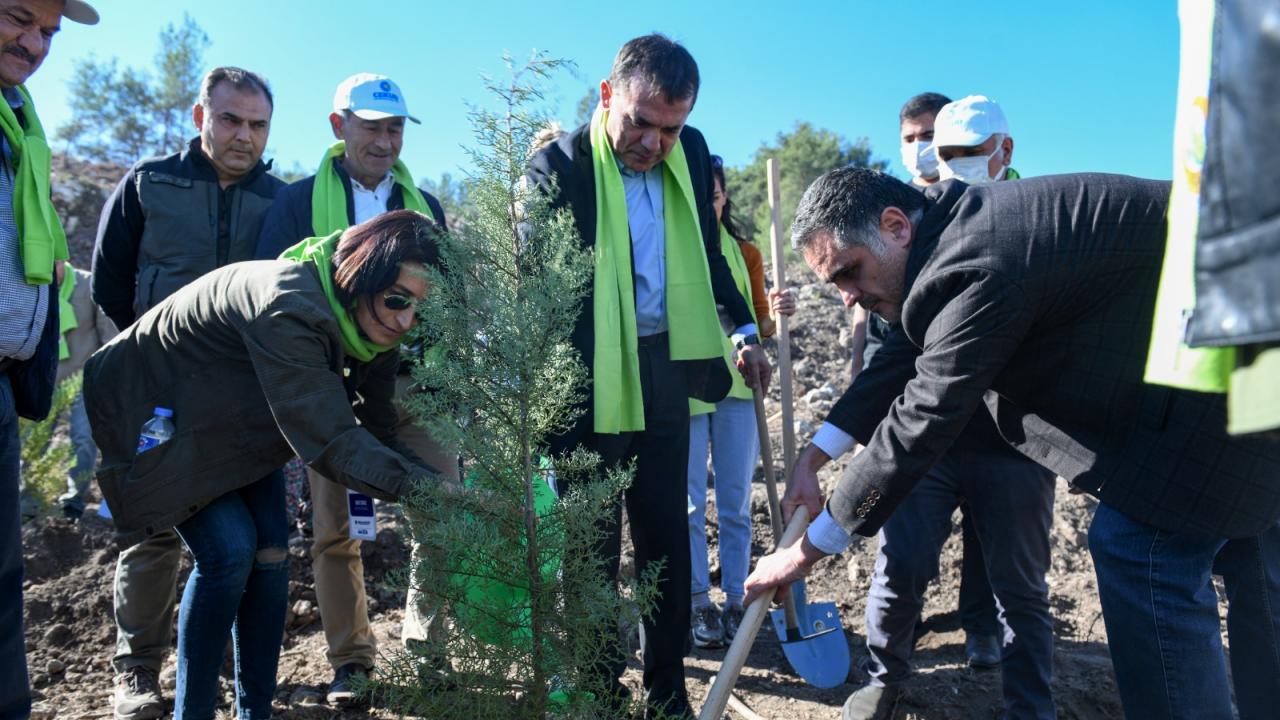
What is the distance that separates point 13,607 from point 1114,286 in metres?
3.30

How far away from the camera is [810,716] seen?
367 cm

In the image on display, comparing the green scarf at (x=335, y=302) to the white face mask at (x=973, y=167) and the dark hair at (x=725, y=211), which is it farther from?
the white face mask at (x=973, y=167)

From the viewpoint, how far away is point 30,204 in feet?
8.72

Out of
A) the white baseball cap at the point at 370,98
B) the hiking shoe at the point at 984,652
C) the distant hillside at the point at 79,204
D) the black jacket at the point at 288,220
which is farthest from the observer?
the distant hillside at the point at 79,204

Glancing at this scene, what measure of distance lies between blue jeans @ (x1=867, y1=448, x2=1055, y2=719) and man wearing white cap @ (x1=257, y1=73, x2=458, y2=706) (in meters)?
1.82

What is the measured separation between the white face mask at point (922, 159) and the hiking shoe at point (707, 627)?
2.45 meters

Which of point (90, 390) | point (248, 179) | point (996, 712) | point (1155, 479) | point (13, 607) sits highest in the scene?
point (248, 179)

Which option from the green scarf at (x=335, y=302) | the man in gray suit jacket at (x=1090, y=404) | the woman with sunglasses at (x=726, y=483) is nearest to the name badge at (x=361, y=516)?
the green scarf at (x=335, y=302)

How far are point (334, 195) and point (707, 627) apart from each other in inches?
107

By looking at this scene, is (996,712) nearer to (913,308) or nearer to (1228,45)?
(913,308)

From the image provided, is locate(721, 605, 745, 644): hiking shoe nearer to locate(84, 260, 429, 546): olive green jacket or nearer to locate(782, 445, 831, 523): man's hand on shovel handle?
locate(782, 445, 831, 523): man's hand on shovel handle

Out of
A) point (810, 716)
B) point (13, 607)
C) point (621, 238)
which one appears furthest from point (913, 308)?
point (13, 607)

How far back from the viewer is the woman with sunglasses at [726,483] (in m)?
4.44

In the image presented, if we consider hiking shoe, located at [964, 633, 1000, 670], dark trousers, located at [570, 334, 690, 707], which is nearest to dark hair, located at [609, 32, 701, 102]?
dark trousers, located at [570, 334, 690, 707]
